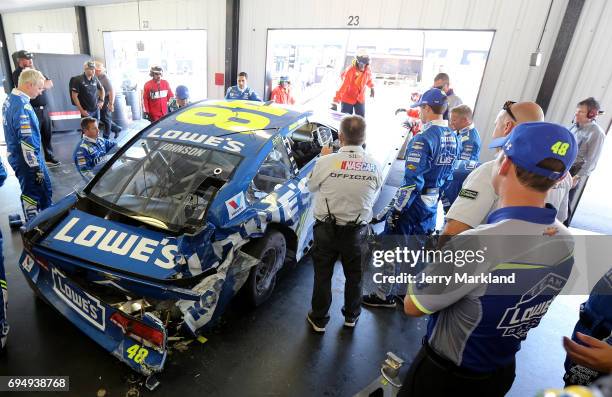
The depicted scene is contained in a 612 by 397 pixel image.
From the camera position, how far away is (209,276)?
6.84ft

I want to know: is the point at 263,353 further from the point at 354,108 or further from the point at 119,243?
the point at 354,108

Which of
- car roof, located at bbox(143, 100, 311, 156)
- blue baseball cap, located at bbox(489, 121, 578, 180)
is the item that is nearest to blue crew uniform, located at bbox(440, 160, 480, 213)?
car roof, located at bbox(143, 100, 311, 156)

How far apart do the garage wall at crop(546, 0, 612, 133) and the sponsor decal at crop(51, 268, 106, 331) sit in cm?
609

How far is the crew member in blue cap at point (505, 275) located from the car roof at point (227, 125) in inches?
75.6

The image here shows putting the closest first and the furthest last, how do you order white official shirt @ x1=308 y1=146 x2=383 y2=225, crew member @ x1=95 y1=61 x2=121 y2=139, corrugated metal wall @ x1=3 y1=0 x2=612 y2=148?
white official shirt @ x1=308 y1=146 x2=383 y2=225
corrugated metal wall @ x1=3 y1=0 x2=612 y2=148
crew member @ x1=95 y1=61 x2=121 y2=139

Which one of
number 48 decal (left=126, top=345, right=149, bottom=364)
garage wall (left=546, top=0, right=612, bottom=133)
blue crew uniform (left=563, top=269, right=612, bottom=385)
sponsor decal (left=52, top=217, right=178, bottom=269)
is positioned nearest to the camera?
blue crew uniform (left=563, top=269, right=612, bottom=385)

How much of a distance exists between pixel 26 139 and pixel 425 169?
12.7ft

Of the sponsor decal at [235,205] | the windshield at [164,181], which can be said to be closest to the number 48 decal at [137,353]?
the windshield at [164,181]

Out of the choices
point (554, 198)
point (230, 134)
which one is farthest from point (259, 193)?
point (554, 198)

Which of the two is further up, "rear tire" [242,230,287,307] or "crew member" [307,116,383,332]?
"crew member" [307,116,383,332]

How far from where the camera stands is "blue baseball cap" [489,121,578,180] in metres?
0.97

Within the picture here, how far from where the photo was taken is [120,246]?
2119mm

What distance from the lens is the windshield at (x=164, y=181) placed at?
236 centimetres

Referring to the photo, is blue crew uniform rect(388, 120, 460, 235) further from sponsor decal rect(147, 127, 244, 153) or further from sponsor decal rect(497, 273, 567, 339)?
sponsor decal rect(497, 273, 567, 339)
